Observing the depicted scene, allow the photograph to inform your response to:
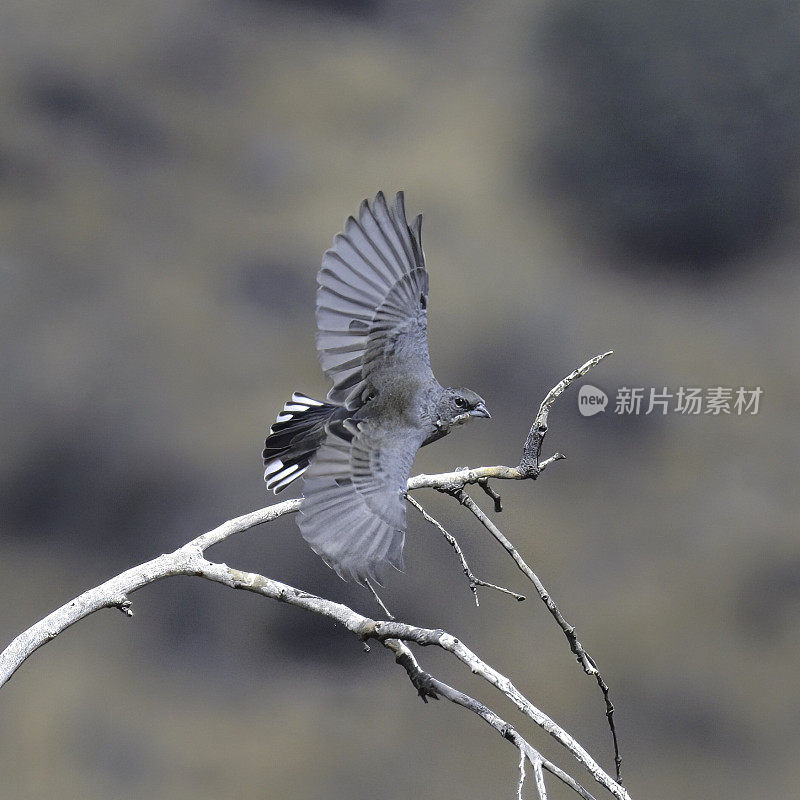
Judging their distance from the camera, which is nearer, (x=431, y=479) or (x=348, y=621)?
(x=348, y=621)

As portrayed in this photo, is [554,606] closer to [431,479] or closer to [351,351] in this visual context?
[431,479]

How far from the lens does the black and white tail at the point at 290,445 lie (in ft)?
5.80

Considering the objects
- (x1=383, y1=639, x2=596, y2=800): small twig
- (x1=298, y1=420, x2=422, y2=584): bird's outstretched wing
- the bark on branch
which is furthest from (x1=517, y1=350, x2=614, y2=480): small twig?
(x1=383, y1=639, x2=596, y2=800): small twig

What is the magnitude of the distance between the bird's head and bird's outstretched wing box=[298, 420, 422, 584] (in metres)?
0.06

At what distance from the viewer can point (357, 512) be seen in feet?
4.61

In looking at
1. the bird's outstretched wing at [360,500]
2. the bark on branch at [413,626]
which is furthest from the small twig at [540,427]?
the bird's outstretched wing at [360,500]

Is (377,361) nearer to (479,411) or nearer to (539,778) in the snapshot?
(479,411)

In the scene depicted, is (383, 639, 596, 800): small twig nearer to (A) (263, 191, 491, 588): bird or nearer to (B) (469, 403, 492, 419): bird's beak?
(A) (263, 191, 491, 588): bird

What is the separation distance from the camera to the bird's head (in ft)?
5.24

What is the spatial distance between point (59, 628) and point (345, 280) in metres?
0.74

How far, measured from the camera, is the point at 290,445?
1.79m

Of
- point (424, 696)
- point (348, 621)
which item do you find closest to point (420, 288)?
point (348, 621)

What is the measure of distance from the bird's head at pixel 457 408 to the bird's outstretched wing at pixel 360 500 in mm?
62

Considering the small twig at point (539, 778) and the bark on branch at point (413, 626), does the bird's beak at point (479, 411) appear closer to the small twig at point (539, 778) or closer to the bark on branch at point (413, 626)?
the bark on branch at point (413, 626)
